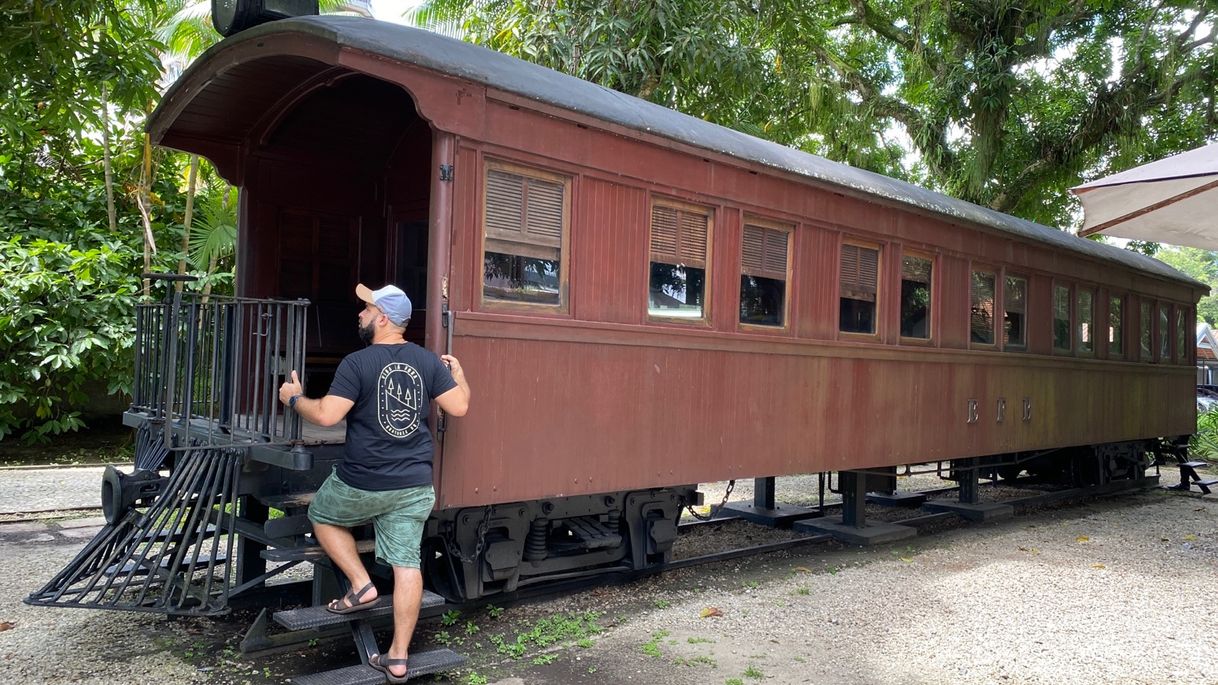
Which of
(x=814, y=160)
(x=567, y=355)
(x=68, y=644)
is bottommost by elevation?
(x=68, y=644)

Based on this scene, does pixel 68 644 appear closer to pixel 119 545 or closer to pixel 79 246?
pixel 119 545

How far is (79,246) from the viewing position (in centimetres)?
1200

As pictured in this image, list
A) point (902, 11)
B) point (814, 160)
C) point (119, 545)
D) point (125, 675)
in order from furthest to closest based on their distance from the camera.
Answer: point (902, 11) → point (814, 160) → point (119, 545) → point (125, 675)

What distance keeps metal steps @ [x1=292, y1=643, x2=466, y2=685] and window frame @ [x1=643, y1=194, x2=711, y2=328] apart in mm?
2432

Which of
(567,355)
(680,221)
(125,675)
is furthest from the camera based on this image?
(680,221)

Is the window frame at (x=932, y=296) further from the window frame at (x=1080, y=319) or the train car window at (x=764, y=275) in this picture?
the window frame at (x=1080, y=319)

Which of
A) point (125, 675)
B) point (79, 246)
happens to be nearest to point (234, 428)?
point (125, 675)

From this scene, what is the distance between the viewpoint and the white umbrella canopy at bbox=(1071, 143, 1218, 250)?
6875 mm

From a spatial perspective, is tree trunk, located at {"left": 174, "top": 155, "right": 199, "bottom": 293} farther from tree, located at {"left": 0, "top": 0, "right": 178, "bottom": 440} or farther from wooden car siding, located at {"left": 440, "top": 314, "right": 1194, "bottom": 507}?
wooden car siding, located at {"left": 440, "top": 314, "right": 1194, "bottom": 507}

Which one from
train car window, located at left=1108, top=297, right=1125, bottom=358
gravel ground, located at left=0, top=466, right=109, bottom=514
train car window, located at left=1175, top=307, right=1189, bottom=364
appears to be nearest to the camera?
gravel ground, located at left=0, top=466, right=109, bottom=514

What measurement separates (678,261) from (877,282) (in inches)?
98.3

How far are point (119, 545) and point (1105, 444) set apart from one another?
37.0 ft

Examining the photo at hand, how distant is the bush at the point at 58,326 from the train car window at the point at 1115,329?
38.9 feet

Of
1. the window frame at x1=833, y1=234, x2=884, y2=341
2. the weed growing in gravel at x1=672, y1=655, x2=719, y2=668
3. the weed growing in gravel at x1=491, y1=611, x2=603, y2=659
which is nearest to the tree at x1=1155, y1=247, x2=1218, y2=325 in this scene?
the window frame at x1=833, y1=234, x2=884, y2=341
